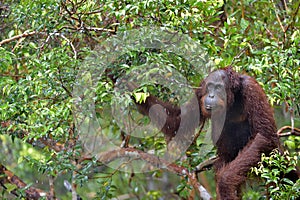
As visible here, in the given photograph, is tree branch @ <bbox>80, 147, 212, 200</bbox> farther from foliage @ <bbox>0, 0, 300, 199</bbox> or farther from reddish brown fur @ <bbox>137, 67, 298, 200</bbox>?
reddish brown fur @ <bbox>137, 67, 298, 200</bbox>

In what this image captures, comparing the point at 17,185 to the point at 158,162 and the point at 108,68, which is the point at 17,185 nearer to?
the point at 158,162

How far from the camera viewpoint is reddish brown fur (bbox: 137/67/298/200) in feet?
16.0

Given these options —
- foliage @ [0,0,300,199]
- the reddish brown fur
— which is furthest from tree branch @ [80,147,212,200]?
the reddish brown fur

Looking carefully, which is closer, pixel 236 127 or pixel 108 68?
pixel 108 68

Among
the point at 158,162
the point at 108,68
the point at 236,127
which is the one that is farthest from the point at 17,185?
the point at 236,127

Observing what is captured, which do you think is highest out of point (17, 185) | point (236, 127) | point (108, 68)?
point (108, 68)

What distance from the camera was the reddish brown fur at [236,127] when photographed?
487 centimetres

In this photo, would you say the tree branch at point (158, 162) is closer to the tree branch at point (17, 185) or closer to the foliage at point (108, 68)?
the foliage at point (108, 68)

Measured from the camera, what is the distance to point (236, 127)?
5496 mm

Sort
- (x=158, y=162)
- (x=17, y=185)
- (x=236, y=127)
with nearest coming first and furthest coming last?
(x=158, y=162) < (x=236, y=127) < (x=17, y=185)

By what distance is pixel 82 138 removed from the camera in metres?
5.02

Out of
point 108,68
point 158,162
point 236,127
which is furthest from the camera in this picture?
point 236,127

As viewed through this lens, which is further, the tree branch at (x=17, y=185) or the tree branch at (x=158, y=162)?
the tree branch at (x=17, y=185)

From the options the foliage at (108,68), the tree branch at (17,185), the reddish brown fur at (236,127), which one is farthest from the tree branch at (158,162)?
the tree branch at (17,185)
